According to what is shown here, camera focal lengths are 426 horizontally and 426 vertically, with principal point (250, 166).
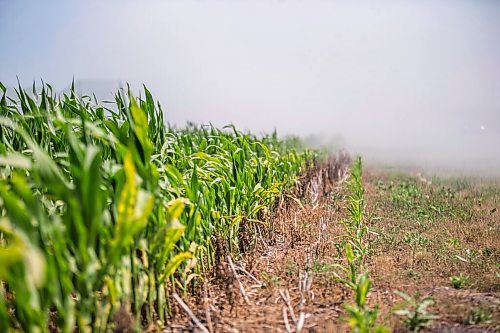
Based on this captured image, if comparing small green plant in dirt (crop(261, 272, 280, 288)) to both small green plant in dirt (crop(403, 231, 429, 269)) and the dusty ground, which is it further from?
small green plant in dirt (crop(403, 231, 429, 269))

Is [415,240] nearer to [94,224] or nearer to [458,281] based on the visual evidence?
[458,281]

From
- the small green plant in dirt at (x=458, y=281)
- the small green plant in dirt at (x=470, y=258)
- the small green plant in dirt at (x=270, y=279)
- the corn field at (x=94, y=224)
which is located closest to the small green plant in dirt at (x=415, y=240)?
the small green plant in dirt at (x=470, y=258)

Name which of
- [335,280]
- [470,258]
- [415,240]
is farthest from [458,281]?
[415,240]

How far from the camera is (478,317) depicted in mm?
2246

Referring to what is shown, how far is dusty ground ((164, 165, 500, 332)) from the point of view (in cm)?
221

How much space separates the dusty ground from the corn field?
26cm

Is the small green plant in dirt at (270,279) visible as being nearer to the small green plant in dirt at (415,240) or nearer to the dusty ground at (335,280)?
the dusty ground at (335,280)

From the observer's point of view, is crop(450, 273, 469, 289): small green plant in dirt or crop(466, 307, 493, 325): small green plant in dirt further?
crop(450, 273, 469, 289): small green plant in dirt

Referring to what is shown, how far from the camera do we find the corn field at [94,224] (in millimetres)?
1361

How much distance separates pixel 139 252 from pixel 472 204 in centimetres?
547

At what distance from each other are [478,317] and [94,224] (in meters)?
2.00

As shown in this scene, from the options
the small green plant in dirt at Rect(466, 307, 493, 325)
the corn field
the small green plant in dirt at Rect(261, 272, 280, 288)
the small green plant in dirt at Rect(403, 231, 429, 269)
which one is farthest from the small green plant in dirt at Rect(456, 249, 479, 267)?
the corn field

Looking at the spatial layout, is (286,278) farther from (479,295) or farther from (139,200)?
(139,200)

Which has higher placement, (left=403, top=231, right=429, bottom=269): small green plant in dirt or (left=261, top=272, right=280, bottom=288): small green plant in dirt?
(left=261, top=272, right=280, bottom=288): small green plant in dirt
